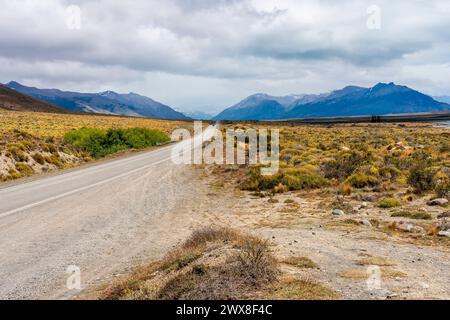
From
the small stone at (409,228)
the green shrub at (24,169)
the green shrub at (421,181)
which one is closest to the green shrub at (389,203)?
the green shrub at (421,181)

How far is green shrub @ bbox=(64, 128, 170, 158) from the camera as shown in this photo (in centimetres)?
3631

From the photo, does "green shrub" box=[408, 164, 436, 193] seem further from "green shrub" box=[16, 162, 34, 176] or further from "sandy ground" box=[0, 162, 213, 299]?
"green shrub" box=[16, 162, 34, 176]

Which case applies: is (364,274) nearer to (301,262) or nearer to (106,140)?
(301,262)

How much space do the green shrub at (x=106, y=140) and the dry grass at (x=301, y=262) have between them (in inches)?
1231

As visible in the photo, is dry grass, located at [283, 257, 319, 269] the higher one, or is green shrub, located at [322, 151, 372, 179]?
green shrub, located at [322, 151, 372, 179]

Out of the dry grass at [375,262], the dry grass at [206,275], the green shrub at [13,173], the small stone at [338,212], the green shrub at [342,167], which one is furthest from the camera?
the green shrub at [13,173]

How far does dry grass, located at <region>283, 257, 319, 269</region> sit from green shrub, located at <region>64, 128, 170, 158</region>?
103 feet

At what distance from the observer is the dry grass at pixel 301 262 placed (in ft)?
21.6

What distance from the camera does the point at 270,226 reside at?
35.6ft

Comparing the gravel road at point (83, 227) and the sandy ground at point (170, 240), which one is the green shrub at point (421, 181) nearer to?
the sandy ground at point (170, 240)

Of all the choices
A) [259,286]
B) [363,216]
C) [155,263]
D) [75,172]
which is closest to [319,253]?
[259,286]

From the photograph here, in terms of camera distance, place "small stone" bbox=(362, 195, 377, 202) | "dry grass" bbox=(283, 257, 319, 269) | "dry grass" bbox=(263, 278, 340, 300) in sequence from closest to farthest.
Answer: "dry grass" bbox=(263, 278, 340, 300)
"dry grass" bbox=(283, 257, 319, 269)
"small stone" bbox=(362, 195, 377, 202)

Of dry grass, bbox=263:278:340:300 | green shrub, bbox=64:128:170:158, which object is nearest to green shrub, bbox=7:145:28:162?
green shrub, bbox=64:128:170:158
